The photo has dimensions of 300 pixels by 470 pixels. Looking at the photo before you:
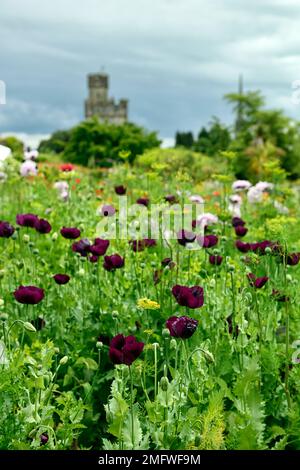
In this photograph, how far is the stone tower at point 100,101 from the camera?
84562mm

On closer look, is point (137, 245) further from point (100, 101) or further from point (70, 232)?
point (100, 101)

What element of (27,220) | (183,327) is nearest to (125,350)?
(183,327)

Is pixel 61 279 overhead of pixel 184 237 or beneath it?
beneath

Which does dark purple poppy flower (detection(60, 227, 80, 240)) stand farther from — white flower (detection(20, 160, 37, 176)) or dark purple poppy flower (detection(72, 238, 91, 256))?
white flower (detection(20, 160, 37, 176))

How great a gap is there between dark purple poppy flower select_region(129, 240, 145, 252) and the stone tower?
81.4m

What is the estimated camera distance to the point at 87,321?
3588 millimetres

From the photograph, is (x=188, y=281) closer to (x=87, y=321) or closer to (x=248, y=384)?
(x=87, y=321)

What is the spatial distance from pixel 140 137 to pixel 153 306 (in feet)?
93.8

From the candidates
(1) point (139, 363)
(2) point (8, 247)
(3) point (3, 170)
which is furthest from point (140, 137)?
(1) point (139, 363)

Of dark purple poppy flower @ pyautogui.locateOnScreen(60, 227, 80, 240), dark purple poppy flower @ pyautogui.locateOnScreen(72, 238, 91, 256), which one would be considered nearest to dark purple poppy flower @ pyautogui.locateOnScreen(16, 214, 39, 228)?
dark purple poppy flower @ pyautogui.locateOnScreen(60, 227, 80, 240)

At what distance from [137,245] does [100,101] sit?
3303 inches

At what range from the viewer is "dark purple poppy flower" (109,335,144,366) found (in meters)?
2.29

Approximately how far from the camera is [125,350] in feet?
7.50

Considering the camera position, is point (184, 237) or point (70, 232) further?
point (70, 232)
